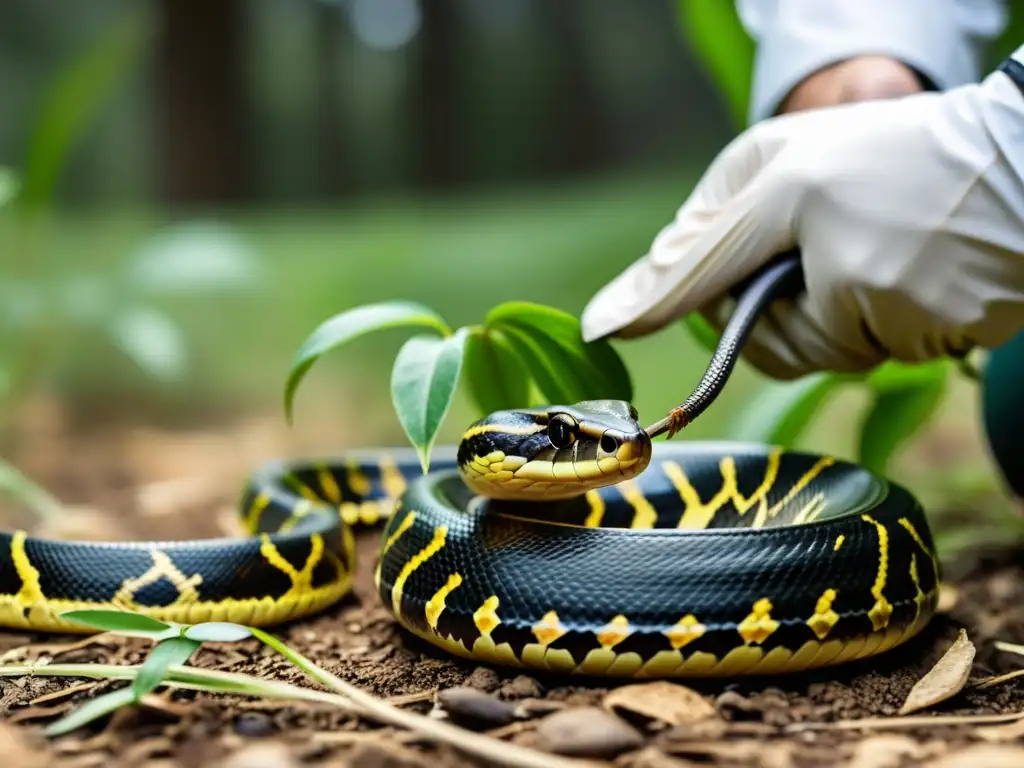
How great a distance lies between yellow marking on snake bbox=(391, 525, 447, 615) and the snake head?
0.15 m

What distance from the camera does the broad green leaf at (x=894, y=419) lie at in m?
2.90

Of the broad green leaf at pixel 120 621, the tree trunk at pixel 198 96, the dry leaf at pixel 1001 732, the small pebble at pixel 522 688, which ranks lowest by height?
the dry leaf at pixel 1001 732

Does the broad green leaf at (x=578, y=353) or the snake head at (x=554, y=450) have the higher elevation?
the broad green leaf at (x=578, y=353)

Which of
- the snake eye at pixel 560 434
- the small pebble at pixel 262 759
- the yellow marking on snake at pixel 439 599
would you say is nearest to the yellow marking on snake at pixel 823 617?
the snake eye at pixel 560 434

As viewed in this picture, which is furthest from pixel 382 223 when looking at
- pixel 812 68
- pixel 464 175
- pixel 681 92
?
pixel 812 68

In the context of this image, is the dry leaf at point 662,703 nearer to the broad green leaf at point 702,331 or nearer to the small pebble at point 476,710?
the small pebble at point 476,710

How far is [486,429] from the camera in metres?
1.94

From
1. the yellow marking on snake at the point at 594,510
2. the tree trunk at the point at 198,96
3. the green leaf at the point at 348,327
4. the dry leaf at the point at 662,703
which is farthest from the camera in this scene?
the tree trunk at the point at 198,96

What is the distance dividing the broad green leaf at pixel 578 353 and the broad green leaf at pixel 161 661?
38.5 inches

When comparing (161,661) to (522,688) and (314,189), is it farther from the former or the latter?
(314,189)

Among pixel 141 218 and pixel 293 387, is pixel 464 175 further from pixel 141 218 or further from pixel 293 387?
pixel 293 387

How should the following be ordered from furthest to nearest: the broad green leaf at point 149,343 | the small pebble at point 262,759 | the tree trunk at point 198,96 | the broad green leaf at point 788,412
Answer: the tree trunk at point 198,96 < the broad green leaf at point 149,343 < the broad green leaf at point 788,412 < the small pebble at point 262,759

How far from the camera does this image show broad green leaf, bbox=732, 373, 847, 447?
110 inches

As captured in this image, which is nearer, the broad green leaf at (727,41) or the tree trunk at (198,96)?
the broad green leaf at (727,41)
